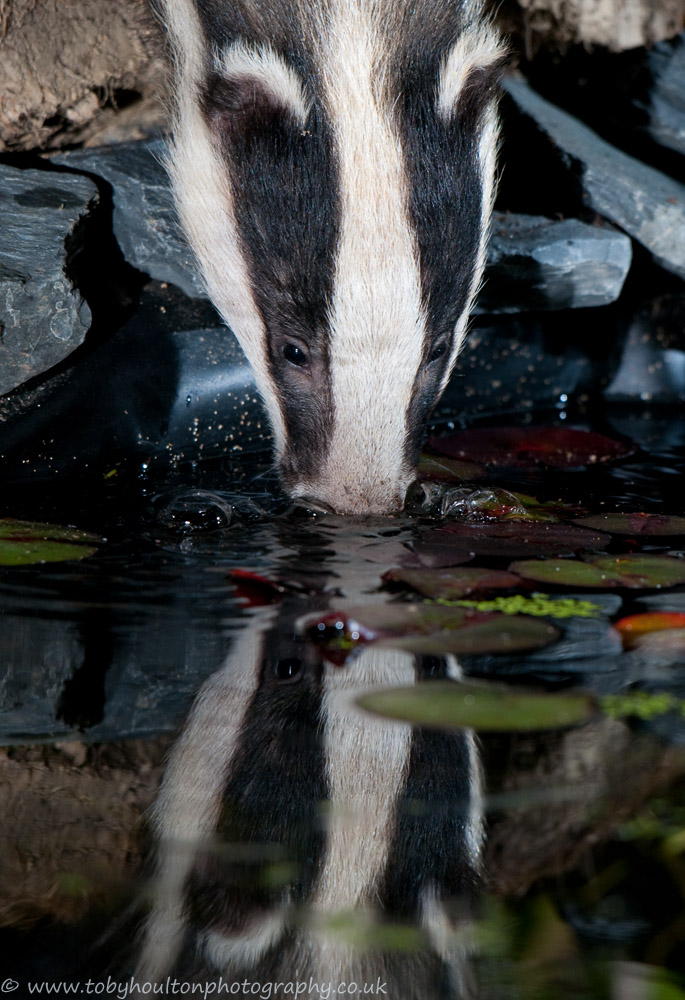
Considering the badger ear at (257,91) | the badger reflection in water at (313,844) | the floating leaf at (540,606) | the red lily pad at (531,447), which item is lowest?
the badger reflection in water at (313,844)

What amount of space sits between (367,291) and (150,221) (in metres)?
1.01

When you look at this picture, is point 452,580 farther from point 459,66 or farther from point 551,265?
point 551,265

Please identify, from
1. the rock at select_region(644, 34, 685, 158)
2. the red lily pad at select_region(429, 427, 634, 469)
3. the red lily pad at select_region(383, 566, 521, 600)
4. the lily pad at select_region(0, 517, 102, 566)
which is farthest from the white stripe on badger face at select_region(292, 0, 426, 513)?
the rock at select_region(644, 34, 685, 158)

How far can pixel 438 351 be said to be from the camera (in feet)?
7.20

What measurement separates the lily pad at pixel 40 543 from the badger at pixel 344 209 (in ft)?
1.49

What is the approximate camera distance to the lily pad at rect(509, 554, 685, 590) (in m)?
1.80

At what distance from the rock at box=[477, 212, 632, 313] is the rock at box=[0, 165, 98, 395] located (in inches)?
44.3

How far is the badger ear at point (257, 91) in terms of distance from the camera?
6.70 feet

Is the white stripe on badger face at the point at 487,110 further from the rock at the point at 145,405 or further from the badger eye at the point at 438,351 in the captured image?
the rock at the point at 145,405

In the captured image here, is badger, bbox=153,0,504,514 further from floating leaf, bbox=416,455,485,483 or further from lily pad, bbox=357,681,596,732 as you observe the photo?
lily pad, bbox=357,681,596,732

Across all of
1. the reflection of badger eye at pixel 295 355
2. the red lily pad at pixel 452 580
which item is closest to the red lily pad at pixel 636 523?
the red lily pad at pixel 452 580

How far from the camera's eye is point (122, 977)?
2.96 feet

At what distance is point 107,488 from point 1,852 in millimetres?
1448

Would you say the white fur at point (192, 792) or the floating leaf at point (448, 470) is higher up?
the floating leaf at point (448, 470)
